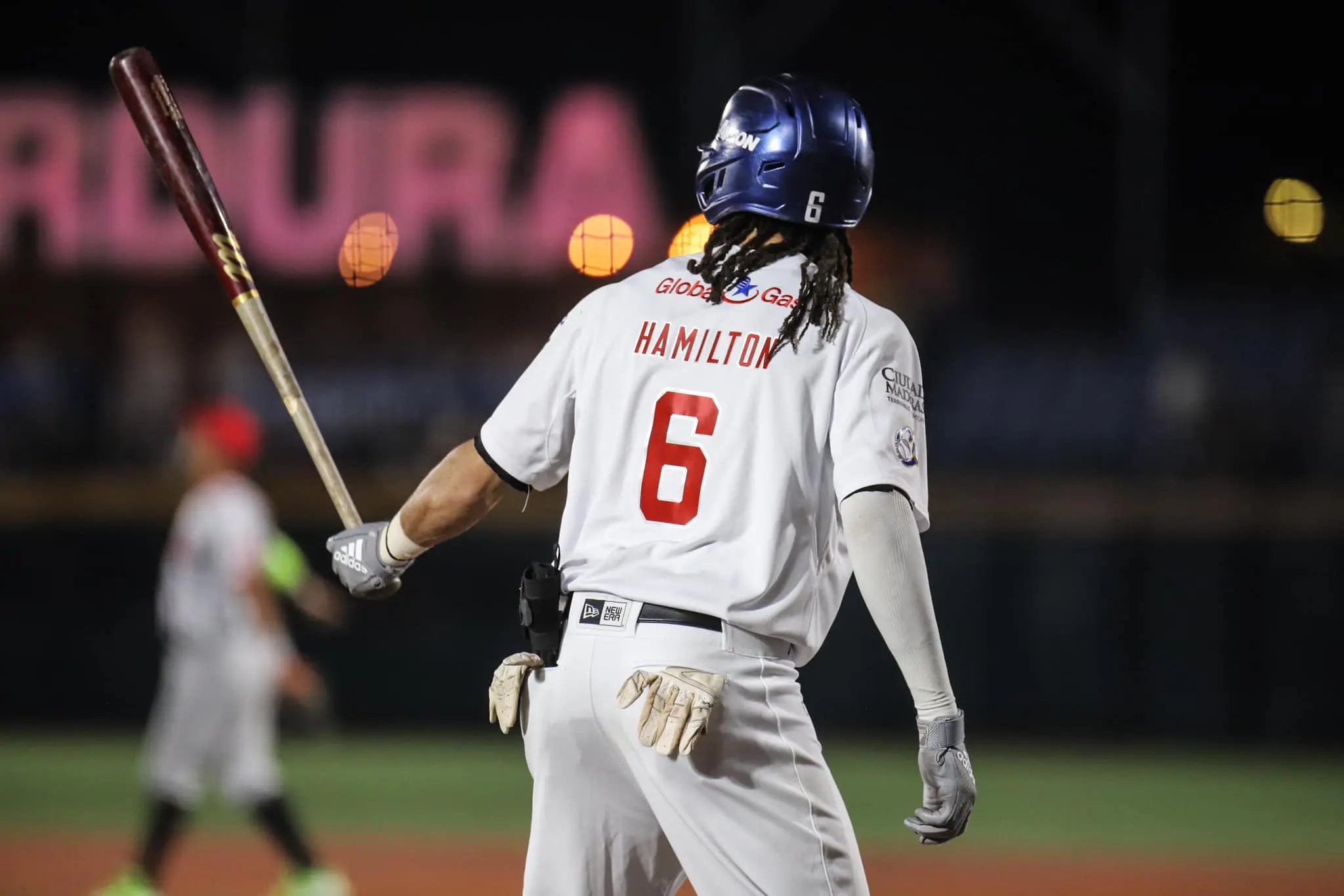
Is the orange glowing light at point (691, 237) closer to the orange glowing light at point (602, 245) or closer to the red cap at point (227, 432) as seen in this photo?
the orange glowing light at point (602, 245)

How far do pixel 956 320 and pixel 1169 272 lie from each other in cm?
217

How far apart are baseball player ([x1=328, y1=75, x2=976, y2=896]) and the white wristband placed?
0.40 metres

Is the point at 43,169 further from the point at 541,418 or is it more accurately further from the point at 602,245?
the point at 541,418

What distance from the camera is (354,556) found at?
10.8 feet

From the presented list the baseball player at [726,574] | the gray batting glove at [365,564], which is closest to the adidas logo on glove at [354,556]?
the gray batting glove at [365,564]

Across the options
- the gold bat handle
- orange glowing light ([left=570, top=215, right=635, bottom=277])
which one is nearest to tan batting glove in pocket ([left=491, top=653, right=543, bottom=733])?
the gold bat handle

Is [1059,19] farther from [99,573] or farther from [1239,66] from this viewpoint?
[99,573]

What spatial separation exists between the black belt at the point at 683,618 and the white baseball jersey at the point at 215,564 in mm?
4800

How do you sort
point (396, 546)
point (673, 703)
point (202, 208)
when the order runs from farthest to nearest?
point (202, 208) < point (396, 546) < point (673, 703)

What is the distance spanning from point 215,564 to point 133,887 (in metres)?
1.46

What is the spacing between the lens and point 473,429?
12.2 metres

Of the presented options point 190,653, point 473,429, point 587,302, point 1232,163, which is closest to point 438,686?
point 473,429

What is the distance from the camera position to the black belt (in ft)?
9.00

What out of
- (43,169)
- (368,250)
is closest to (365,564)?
(368,250)
